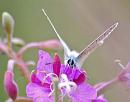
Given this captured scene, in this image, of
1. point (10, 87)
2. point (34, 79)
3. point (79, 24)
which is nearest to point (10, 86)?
point (10, 87)

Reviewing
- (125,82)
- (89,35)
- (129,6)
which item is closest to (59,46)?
(125,82)

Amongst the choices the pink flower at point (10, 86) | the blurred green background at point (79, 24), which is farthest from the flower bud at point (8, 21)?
the blurred green background at point (79, 24)

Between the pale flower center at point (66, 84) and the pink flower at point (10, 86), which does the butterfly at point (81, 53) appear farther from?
the pink flower at point (10, 86)

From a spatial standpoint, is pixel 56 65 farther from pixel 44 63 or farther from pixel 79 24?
pixel 79 24

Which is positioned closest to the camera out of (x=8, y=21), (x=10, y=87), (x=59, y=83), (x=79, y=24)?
(x=59, y=83)

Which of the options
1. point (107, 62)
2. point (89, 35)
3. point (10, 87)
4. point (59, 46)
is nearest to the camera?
point (10, 87)

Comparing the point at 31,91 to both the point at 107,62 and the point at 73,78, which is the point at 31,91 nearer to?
the point at 73,78

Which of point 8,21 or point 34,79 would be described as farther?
point 8,21
